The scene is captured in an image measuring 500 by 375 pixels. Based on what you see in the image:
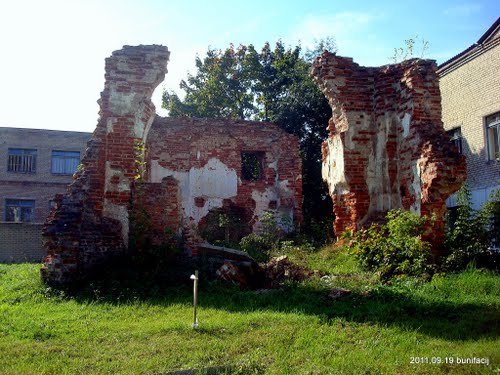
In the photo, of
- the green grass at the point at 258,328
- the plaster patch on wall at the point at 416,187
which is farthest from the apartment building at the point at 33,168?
the plaster patch on wall at the point at 416,187

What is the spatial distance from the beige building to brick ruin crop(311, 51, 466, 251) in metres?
5.29

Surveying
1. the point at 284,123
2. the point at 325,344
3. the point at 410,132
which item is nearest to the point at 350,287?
the point at 325,344

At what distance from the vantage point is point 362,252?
9164 mm

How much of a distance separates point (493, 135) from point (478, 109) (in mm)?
988

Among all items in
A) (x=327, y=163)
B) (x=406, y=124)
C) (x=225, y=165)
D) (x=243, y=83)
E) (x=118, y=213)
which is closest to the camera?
(x=118, y=213)

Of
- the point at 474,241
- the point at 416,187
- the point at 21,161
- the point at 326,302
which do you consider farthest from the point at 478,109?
the point at 21,161

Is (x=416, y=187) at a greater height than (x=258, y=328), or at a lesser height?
greater

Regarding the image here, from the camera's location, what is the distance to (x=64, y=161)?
89.1ft

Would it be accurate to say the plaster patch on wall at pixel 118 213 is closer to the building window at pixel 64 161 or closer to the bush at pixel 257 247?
the bush at pixel 257 247

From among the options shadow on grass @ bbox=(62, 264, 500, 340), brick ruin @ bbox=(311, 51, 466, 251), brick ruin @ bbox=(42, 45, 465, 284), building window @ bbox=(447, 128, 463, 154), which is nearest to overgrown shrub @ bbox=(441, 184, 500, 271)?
brick ruin @ bbox=(42, 45, 465, 284)

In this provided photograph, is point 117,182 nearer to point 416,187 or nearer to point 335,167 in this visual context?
point 335,167

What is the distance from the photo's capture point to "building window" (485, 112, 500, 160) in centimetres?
1491

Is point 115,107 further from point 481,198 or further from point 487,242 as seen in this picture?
point 481,198

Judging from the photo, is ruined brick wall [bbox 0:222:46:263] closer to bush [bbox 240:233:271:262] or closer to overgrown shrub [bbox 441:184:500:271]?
bush [bbox 240:233:271:262]
